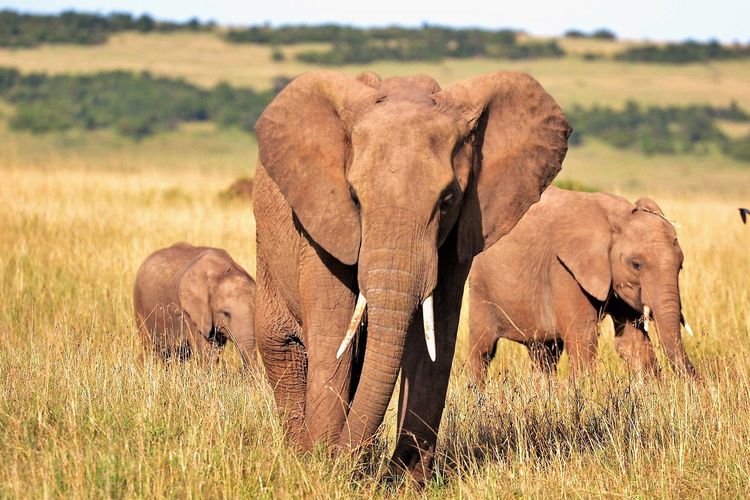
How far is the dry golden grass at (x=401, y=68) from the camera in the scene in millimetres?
79375

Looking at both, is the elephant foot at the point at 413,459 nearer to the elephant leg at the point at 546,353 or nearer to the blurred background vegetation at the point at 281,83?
the elephant leg at the point at 546,353

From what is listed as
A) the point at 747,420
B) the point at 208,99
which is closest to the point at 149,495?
the point at 747,420

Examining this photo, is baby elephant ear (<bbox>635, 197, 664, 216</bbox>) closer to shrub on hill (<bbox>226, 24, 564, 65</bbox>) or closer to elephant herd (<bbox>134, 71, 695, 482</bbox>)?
elephant herd (<bbox>134, 71, 695, 482</bbox>)

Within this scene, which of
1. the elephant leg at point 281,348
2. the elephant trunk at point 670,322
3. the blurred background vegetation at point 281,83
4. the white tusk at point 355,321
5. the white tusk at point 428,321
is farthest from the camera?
the blurred background vegetation at point 281,83

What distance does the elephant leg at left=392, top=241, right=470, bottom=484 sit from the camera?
17.7ft

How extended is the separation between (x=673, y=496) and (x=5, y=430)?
3.04m

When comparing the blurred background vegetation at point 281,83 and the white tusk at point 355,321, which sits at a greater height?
the white tusk at point 355,321

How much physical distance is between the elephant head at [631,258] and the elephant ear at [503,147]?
3155mm

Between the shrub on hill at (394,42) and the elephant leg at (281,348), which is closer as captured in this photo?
the elephant leg at (281,348)

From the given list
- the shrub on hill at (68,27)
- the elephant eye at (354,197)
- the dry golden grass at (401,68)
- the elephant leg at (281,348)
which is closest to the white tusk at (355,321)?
the elephant eye at (354,197)

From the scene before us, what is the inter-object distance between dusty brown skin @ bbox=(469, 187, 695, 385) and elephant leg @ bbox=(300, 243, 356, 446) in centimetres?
331

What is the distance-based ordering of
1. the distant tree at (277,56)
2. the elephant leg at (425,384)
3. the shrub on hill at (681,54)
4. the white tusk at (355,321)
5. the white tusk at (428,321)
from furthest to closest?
1. the shrub on hill at (681,54)
2. the distant tree at (277,56)
3. the elephant leg at (425,384)
4. the white tusk at (355,321)
5. the white tusk at (428,321)

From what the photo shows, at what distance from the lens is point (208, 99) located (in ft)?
225

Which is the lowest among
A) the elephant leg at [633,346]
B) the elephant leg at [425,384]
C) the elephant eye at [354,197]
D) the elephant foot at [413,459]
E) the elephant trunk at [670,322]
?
the elephant leg at [633,346]
